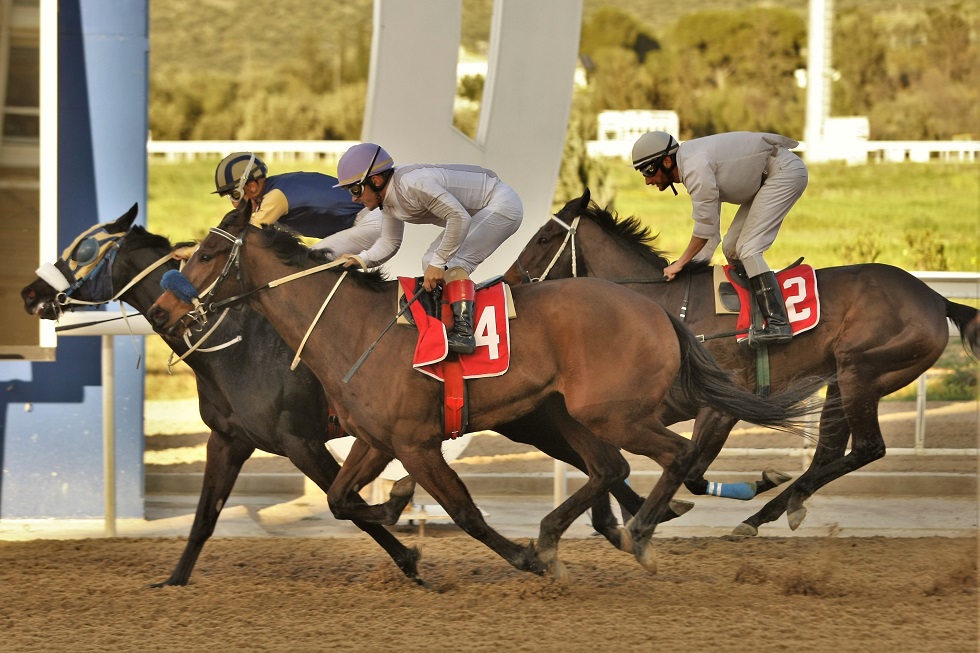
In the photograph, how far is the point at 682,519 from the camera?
705 centimetres

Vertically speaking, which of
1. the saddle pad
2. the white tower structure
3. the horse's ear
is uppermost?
the white tower structure

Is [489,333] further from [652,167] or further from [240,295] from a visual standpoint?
[652,167]

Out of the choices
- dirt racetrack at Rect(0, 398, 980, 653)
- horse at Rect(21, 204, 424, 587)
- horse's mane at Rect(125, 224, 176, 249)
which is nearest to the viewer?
dirt racetrack at Rect(0, 398, 980, 653)

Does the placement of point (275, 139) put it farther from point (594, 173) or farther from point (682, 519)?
point (682, 519)

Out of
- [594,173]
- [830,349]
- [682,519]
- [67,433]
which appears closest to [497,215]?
[830,349]

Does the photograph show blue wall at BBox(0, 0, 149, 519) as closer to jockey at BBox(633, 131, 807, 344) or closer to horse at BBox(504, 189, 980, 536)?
horse at BBox(504, 189, 980, 536)

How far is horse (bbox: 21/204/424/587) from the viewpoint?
17.6 feet

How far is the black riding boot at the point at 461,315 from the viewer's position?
15.6 feet

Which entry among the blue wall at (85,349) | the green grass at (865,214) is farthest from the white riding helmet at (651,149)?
the green grass at (865,214)

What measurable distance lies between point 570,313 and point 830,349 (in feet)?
5.60

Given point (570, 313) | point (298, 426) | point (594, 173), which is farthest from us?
point (594, 173)

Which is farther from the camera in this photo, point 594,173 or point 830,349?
point 594,173

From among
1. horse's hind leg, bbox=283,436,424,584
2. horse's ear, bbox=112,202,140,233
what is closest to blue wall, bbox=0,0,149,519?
horse's ear, bbox=112,202,140,233

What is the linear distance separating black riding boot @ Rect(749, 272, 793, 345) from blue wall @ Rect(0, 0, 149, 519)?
3474mm
